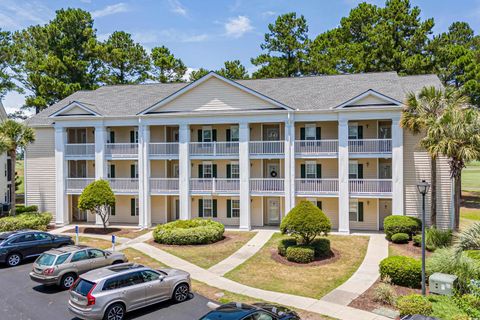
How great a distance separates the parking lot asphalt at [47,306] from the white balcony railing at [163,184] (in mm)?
13995

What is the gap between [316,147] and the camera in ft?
92.6

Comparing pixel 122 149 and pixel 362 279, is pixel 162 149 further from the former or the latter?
pixel 362 279

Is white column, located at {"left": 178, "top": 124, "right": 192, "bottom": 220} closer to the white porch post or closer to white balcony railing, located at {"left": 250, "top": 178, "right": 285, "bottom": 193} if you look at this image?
white balcony railing, located at {"left": 250, "top": 178, "right": 285, "bottom": 193}

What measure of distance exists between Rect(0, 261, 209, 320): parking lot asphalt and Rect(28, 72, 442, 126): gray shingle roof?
17371 millimetres

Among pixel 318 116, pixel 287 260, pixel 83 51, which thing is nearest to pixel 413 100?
pixel 318 116

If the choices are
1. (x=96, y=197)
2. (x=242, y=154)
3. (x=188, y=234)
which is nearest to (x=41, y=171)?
(x=96, y=197)

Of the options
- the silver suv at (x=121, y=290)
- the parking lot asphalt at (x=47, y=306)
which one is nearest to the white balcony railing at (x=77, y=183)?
the parking lot asphalt at (x=47, y=306)

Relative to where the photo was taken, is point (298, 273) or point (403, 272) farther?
point (298, 273)

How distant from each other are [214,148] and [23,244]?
14.6m

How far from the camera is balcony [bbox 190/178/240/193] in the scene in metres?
29.2

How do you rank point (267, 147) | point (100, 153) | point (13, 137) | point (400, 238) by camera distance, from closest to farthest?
1. point (400, 238)
2. point (267, 147)
3. point (13, 137)
4. point (100, 153)

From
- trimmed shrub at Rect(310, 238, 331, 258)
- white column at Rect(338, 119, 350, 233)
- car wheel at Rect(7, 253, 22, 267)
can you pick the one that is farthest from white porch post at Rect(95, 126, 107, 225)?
white column at Rect(338, 119, 350, 233)

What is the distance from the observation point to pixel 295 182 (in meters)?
28.3

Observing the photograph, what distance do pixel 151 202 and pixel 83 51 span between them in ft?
99.2
